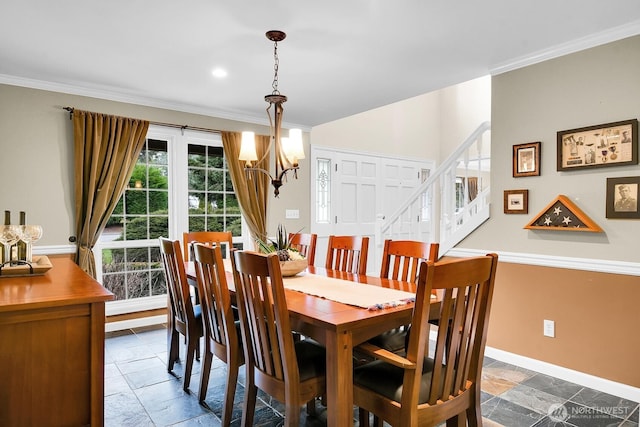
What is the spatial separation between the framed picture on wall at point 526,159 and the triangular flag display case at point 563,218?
11.1 inches

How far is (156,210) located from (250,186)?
1.06 m

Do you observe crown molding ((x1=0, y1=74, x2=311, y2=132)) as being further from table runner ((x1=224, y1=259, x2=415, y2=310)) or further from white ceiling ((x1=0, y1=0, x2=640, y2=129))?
table runner ((x1=224, y1=259, x2=415, y2=310))

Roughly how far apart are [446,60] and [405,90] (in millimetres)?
763

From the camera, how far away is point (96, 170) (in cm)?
374

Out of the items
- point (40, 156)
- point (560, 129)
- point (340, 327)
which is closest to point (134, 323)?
point (40, 156)

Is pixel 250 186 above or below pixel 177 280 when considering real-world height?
above

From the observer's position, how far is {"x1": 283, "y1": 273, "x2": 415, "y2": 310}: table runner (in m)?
1.94

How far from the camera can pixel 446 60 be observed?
3.12m

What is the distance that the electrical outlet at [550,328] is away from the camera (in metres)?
2.95

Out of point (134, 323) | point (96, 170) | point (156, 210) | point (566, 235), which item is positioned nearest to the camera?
point (566, 235)

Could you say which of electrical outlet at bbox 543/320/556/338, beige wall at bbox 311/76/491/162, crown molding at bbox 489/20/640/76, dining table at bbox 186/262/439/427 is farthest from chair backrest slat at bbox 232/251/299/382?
beige wall at bbox 311/76/491/162

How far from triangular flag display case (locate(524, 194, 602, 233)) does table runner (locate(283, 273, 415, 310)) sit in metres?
1.47

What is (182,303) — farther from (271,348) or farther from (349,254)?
(349,254)

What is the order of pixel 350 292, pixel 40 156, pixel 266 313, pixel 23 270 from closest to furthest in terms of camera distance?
pixel 266 313 → pixel 23 270 → pixel 350 292 → pixel 40 156
